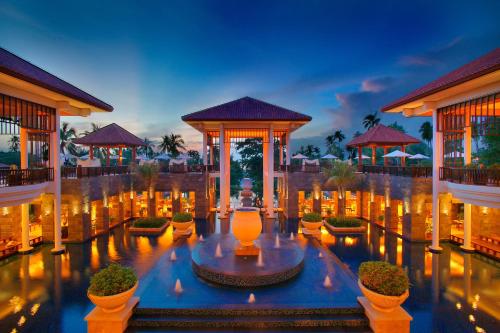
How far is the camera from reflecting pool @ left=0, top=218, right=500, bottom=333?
7145mm

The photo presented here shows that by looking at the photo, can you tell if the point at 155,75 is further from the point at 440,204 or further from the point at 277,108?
the point at 440,204

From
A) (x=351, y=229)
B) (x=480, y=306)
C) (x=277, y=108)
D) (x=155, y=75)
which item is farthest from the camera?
(x=155, y=75)

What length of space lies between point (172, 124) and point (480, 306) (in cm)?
4309

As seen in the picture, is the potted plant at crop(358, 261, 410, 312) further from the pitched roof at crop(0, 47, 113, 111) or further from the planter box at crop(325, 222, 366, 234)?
the pitched roof at crop(0, 47, 113, 111)

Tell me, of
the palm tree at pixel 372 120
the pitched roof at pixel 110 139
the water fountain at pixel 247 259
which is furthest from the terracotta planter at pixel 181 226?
the palm tree at pixel 372 120

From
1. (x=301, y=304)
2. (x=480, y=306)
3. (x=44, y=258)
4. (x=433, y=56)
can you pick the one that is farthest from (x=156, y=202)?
(x=433, y=56)

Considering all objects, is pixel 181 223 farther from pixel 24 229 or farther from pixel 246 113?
pixel 246 113

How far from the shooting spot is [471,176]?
467 inches

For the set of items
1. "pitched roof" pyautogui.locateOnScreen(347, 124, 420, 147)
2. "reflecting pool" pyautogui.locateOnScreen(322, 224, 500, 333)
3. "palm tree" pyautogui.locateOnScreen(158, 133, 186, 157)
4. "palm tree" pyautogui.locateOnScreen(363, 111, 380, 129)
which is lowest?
"reflecting pool" pyautogui.locateOnScreen(322, 224, 500, 333)

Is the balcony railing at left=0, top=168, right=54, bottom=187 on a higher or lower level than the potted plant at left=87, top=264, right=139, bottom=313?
higher

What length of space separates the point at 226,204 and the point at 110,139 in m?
11.5

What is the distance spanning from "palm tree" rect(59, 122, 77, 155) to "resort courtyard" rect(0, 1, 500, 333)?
10.4m

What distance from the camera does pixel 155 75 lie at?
89.5 ft

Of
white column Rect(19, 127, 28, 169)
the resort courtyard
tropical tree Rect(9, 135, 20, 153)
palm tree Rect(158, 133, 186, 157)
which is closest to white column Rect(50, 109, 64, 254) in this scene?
the resort courtyard
